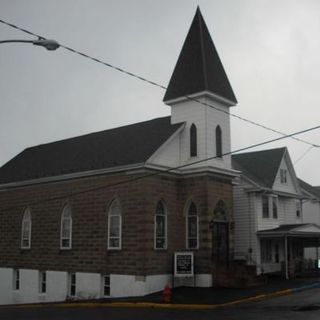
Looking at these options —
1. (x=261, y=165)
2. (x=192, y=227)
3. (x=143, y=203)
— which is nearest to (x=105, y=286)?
(x=143, y=203)

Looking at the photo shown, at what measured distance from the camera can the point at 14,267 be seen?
33.4 m

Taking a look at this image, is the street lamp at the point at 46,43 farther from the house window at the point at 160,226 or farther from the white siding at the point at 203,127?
the house window at the point at 160,226

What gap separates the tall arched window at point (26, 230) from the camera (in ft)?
109

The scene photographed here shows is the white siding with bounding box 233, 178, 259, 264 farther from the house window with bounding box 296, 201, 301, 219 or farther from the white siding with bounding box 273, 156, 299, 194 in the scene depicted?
the house window with bounding box 296, 201, 301, 219

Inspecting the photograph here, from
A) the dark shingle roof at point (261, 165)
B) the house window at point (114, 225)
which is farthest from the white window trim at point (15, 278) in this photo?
the dark shingle roof at point (261, 165)

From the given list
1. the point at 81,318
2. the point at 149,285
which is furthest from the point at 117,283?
the point at 81,318

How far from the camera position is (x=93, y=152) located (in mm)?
31812

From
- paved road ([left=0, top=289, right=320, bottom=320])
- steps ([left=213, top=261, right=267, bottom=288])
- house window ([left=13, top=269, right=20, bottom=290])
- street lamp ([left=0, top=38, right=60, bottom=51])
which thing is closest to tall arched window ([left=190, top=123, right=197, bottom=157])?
steps ([left=213, top=261, right=267, bottom=288])

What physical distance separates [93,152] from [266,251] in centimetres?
1221

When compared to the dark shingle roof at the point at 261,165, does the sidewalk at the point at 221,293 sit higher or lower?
lower

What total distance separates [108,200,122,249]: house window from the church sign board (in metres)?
3.01

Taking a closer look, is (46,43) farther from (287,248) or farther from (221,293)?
(287,248)

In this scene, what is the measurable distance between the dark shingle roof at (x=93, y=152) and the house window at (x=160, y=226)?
2.76 metres

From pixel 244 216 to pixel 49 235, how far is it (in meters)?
11.6
